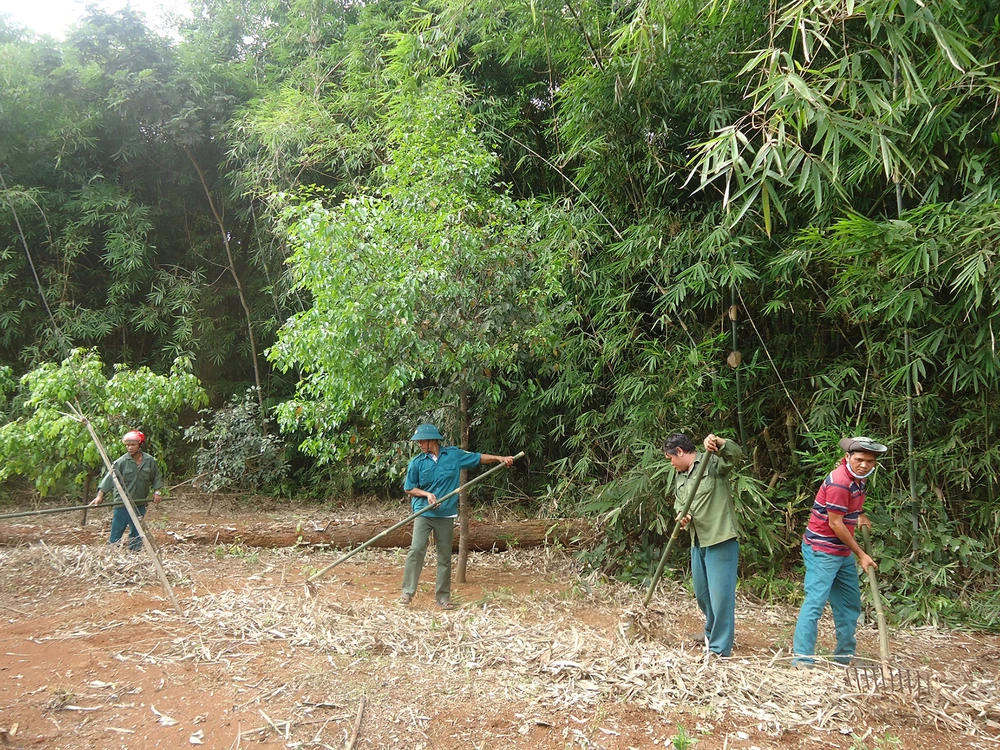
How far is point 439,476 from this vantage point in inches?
186

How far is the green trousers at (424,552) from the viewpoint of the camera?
15.4 ft

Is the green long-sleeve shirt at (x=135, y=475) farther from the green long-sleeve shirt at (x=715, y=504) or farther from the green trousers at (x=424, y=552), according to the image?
the green long-sleeve shirt at (x=715, y=504)

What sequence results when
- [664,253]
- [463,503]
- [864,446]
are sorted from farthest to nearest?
1. [463,503]
2. [664,253]
3. [864,446]

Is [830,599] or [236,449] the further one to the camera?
[236,449]

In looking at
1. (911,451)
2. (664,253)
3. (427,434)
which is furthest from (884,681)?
(664,253)

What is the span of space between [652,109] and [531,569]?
12.6 ft

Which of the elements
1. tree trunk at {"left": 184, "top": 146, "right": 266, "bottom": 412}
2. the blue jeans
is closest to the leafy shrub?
tree trunk at {"left": 184, "top": 146, "right": 266, "bottom": 412}

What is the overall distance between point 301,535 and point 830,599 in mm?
4622

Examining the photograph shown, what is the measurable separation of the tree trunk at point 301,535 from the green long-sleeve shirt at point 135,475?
1.98 ft

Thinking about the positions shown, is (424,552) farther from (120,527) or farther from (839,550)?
(120,527)

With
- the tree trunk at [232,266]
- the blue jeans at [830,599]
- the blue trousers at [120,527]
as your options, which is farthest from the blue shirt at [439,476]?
the tree trunk at [232,266]

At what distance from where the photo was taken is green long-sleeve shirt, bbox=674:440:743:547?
11.7ft

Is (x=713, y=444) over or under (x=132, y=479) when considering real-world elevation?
over

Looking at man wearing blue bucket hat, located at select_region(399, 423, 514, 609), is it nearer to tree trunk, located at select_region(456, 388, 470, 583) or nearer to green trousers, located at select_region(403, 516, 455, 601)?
green trousers, located at select_region(403, 516, 455, 601)
